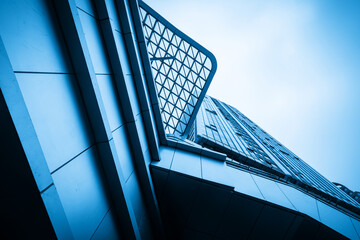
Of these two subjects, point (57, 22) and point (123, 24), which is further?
point (123, 24)

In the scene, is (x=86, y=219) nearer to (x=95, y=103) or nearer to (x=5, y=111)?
(x=95, y=103)

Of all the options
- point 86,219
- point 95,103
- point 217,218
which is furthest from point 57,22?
point 217,218

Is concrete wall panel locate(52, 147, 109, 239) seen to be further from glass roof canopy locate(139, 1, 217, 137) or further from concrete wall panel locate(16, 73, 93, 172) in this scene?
glass roof canopy locate(139, 1, 217, 137)

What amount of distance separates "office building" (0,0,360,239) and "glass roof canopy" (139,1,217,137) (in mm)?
8455

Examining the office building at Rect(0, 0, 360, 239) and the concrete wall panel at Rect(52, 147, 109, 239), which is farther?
the concrete wall panel at Rect(52, 147, 109, 239)

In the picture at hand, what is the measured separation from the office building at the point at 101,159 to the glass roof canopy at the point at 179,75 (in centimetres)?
845

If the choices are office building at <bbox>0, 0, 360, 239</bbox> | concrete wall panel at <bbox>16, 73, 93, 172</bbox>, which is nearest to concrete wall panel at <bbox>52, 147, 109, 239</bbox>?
office building at <bbox>0, 0, 360, 239</bbox>

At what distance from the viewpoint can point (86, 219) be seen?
4.06m

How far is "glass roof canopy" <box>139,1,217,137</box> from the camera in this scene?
16.8 m

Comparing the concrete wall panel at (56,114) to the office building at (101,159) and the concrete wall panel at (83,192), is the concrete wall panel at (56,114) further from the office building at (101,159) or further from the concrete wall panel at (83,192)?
the concrete wall panel at (83,192)

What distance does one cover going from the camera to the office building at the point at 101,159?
268cm

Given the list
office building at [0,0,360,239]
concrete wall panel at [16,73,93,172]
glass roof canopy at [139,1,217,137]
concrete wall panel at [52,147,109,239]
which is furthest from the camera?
glass roof canopy at [139,1,217,137]

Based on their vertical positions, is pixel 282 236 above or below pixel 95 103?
below

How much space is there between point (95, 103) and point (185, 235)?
25.3 feet
